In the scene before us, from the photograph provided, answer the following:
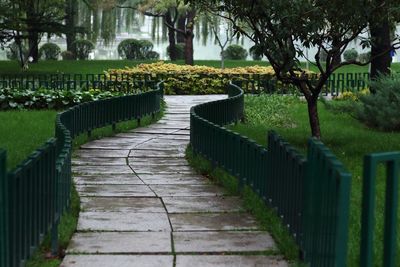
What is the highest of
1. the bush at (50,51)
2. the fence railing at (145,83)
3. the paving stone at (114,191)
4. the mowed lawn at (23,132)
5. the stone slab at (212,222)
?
the bush at (50,51)

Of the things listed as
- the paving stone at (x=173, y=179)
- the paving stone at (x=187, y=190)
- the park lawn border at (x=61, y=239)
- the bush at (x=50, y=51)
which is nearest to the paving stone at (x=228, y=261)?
the park lawn border at (x=61, y=239)

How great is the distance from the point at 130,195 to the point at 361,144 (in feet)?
18.9

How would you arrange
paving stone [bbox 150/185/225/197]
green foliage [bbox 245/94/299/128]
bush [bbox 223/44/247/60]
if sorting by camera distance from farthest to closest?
bush [bbox 223/44/247/60] → green foliage [bbox 245/94/299/128] → paving stone [bbox 150/185/225/197]

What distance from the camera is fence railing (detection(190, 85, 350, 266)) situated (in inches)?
172

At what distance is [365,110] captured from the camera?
55.2 ft

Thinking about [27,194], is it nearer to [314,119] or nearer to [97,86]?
[314,119]

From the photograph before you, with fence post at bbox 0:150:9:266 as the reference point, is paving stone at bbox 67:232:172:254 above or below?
below

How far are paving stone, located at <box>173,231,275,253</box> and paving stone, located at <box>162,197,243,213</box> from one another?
111cm

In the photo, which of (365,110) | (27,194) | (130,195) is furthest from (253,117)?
(27,194)

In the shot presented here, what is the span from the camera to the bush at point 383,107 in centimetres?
1602

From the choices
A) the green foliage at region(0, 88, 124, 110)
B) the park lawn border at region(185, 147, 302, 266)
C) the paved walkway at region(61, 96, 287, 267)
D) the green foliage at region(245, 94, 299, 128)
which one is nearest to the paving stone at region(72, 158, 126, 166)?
the paved walkway at region(61, 96, 287, 267)

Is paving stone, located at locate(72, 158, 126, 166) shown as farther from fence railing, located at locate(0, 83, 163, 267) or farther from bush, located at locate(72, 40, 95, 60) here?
bush, located at locate(72, 40, 95, 60)

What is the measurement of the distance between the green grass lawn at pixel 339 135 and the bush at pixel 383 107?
25 centimetres

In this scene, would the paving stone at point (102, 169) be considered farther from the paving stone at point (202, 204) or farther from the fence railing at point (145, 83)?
the fence railing at point (145, 83)
